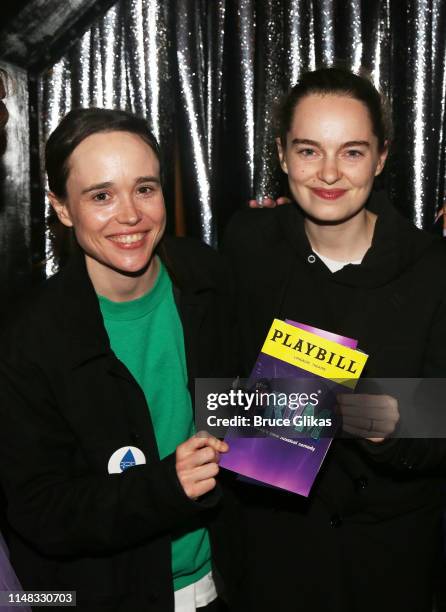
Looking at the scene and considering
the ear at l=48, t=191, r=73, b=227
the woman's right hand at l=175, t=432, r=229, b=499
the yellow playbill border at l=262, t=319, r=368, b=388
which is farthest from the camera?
the ear at l=48, t=191, r=73, b=227

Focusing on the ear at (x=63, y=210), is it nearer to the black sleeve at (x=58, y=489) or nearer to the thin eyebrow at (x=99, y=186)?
the thin eyebrow at (x=99, y=186)

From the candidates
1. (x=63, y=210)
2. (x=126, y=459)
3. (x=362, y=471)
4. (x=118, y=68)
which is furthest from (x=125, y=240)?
(x=118, y=68)

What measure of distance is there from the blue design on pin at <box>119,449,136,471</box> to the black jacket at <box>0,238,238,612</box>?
0.08 feet

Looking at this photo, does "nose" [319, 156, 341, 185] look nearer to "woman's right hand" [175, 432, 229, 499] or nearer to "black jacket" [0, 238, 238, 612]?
"black jacket" [0, 238, 238, 612]

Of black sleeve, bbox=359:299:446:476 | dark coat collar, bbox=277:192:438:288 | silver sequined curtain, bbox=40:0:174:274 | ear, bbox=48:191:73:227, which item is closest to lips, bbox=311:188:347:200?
dark coat collar, bbox=277:192:438:288

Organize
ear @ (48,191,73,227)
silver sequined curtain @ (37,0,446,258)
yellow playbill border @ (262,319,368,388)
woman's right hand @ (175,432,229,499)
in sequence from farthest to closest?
silver sequined curtain @ (37,0,446,258) → ear @ (48,191,73,227) → yellow playbill border @ (262,319,368,388) → woman's right hand @ (175,432,229,499)

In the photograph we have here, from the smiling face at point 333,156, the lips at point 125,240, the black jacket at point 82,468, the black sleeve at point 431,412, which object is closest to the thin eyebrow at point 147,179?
the lips at point 125,240

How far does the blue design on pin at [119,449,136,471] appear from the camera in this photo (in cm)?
145

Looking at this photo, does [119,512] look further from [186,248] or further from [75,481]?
[186,248]

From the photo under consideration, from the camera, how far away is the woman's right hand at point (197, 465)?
1307mm

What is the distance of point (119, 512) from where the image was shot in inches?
53.2

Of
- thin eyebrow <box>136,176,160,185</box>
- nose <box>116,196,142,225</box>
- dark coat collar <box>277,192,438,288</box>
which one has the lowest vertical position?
dark coat collar <box>277,192,438,288</box>

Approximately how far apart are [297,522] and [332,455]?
0.18 m

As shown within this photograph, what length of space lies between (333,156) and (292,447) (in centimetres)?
65
